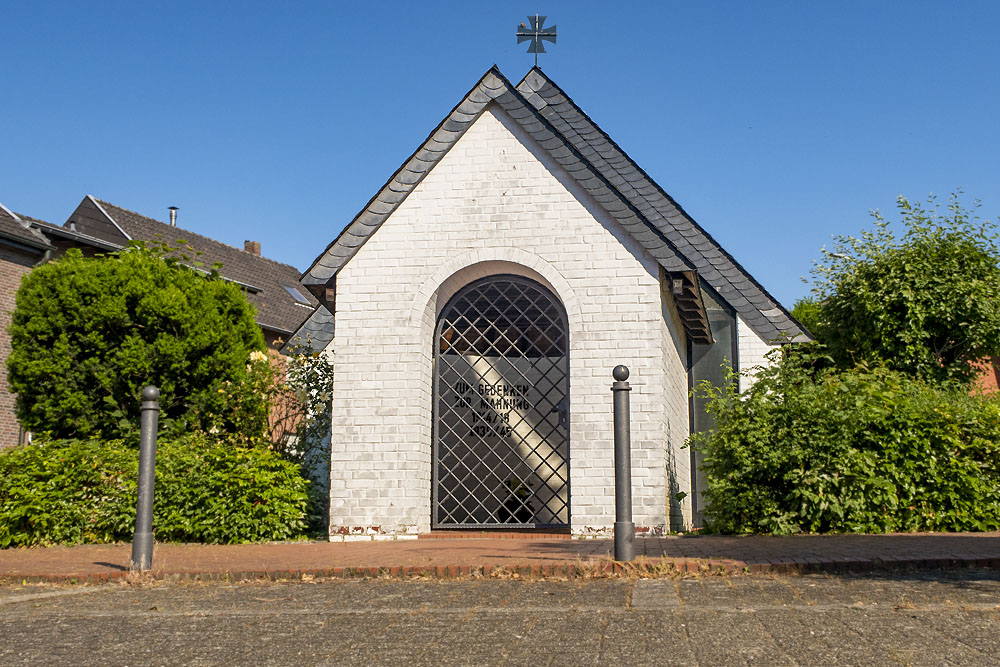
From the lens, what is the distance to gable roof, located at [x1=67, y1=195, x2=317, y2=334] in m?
31.7

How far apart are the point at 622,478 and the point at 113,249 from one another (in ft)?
85.8

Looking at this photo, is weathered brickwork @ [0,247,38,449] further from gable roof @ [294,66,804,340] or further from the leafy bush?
the leafy bush

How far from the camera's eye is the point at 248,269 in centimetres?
3619

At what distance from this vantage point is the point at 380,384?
12023 mm

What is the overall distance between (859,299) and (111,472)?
15.2 m

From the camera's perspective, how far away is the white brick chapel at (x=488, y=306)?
11562 millimetres

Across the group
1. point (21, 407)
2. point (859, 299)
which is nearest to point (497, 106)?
point (21, 407)

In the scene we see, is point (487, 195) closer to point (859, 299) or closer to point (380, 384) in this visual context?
point (380, 384)

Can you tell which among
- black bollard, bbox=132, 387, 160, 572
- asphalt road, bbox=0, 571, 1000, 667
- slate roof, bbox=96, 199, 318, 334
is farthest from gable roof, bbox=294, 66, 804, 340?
slate roof, bbox=96, 199, 318, 334

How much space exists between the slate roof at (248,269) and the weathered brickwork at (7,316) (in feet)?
19.4

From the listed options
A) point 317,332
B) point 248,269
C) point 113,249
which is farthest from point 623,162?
point 248,269

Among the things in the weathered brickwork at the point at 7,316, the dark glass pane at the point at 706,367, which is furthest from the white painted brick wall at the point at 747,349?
the weathered brickwork at the point at 7,316

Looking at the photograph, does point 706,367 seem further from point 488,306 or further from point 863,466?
point 863,466

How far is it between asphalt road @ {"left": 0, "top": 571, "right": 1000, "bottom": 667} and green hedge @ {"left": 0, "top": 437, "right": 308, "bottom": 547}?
4.13 m
